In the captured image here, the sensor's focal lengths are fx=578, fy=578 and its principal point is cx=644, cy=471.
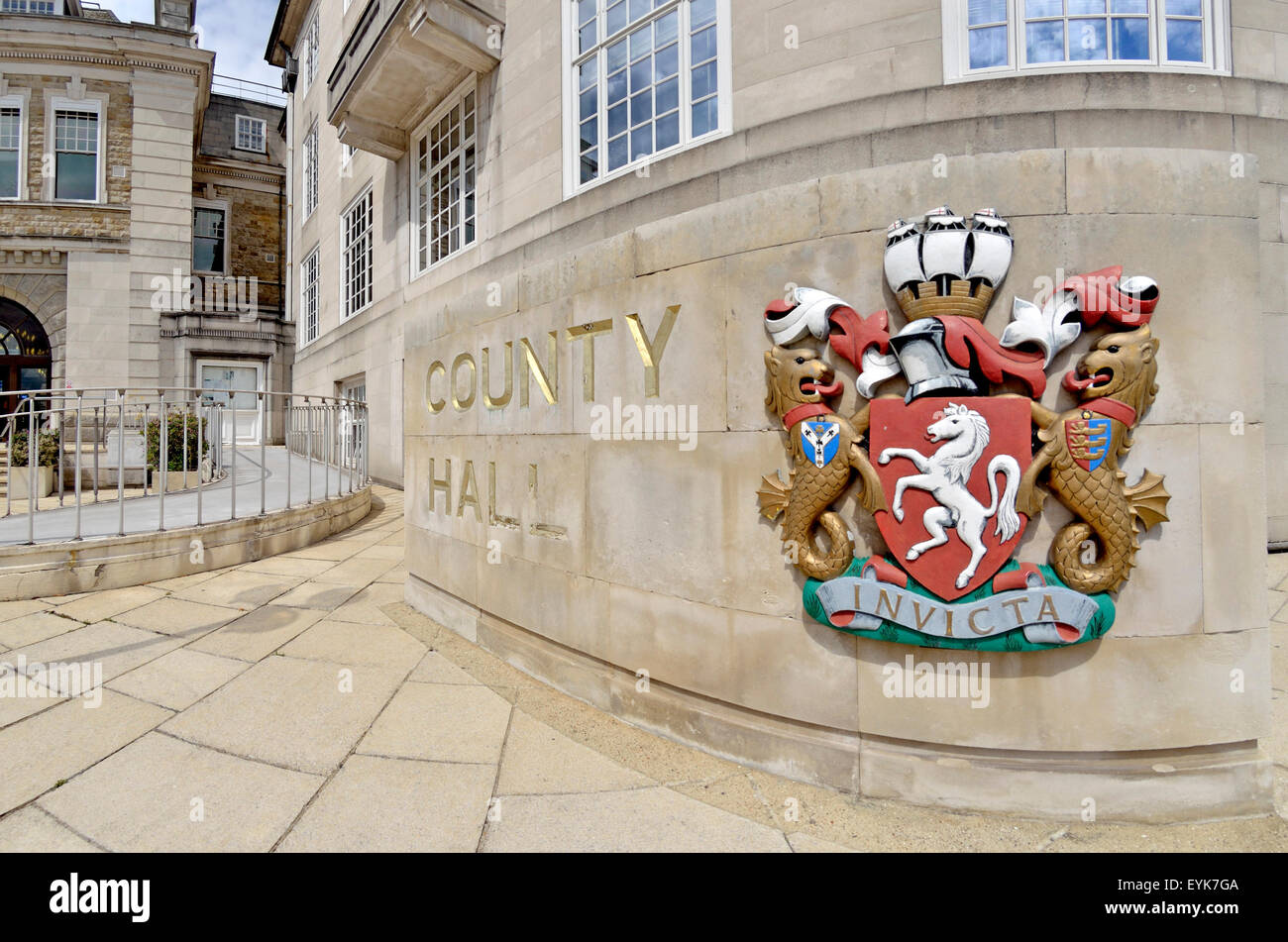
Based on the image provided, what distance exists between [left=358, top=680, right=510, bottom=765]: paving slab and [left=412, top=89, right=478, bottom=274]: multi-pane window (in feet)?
30.8

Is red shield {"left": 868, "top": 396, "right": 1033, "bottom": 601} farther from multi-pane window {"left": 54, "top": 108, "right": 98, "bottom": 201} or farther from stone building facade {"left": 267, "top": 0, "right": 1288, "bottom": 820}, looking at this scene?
multi-pane window {"left": 54, "top": 108, "right": 98, "bottom": 201}

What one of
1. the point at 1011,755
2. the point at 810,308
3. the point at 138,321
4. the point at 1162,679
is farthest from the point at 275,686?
the point at 138,321

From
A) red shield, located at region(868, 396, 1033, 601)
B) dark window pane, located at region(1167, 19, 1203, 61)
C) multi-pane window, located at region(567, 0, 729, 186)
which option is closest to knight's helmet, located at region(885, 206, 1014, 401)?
red shield, located at region(868, 396, 1033, 601)

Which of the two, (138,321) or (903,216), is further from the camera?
(138,321)

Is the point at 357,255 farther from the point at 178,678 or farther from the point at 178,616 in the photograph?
Answer: the point at 178,678

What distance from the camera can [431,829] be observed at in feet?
8.02

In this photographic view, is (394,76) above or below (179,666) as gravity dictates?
above

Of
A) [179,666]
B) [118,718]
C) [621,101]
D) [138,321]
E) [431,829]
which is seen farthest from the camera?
[138,321]


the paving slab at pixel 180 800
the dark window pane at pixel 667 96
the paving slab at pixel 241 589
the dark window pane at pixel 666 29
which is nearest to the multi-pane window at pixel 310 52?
the dark window pane at pixel 666 29

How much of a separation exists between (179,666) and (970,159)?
5.71 m

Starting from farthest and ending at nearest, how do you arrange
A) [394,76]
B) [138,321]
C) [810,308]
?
[138,321]
[394,76]
[810,308]

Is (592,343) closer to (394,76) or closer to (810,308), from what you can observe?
(810,308)

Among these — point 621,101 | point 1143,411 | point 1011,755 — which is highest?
point 621,101

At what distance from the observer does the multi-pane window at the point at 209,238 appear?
22234mm
